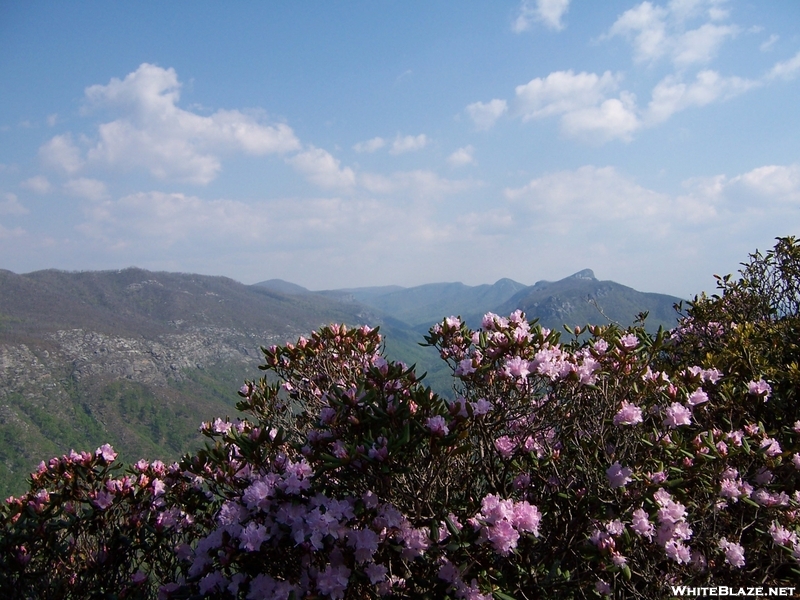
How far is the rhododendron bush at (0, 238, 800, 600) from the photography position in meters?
2.76

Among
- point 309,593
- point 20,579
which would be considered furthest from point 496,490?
point 20,579

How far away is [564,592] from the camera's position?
2898mm

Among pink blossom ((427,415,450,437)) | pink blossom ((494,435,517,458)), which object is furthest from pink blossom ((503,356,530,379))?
pink blossom ((427,415,450,437))

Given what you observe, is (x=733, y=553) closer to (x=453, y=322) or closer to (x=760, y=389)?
(x=760, y=389)

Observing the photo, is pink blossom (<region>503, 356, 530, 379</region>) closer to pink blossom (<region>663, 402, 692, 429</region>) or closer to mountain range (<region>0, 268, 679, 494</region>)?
pink blossom (<region>663, 402, 692, 429</region>)

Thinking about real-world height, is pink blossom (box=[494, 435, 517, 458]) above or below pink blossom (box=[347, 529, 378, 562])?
above

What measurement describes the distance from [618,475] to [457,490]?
1.03m

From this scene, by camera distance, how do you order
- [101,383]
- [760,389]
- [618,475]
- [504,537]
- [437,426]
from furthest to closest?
[101,383] < [760,389] < [618,475] < [437,426] < [504,537]

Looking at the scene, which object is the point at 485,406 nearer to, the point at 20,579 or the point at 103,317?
the point at 20,579

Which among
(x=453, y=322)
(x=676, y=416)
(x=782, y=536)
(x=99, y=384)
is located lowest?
(x=99, y=384)

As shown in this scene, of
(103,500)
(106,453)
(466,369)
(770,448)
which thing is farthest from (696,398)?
(106,453)

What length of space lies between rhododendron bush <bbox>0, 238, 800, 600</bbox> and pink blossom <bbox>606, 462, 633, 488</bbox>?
12mm

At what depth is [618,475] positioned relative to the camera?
10.0 feet

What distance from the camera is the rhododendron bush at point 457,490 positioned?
2760 mm
